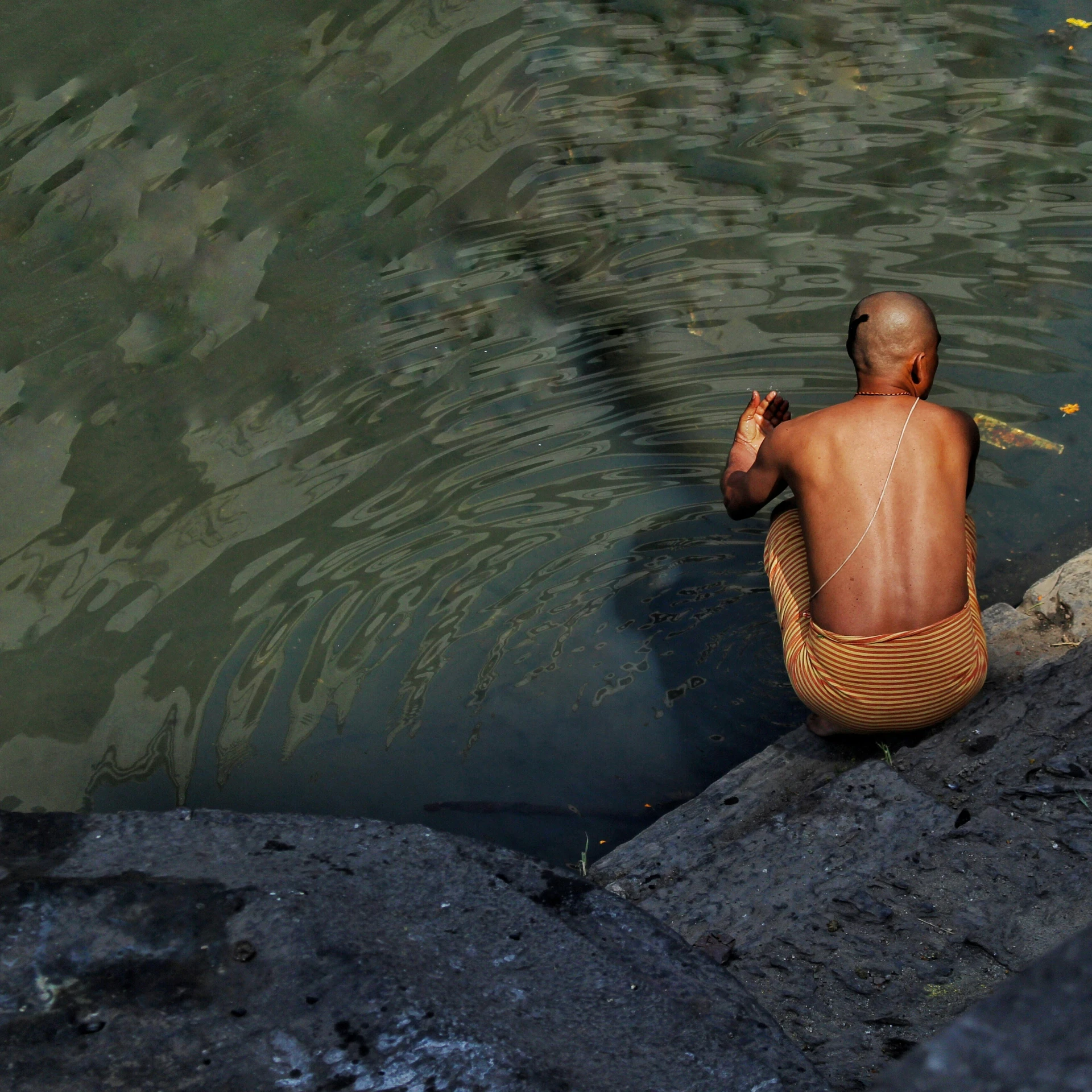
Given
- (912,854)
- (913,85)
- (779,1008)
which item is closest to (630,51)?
(913,85)

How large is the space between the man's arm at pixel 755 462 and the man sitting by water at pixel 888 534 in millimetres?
87

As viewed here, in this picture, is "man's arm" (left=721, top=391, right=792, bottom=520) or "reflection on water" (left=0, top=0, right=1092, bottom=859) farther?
"reflection on water" (left=0, top=0, right=1092, bottom=859)

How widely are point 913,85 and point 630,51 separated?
1.44 m

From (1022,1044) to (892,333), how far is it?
9.27ft

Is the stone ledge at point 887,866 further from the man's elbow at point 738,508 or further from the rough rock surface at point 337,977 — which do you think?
the man's elbow at point 738,508

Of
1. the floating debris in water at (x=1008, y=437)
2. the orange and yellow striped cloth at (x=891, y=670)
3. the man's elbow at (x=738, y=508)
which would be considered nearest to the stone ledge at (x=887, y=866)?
the orange and yellow striped cloth at (x=891, y=670)

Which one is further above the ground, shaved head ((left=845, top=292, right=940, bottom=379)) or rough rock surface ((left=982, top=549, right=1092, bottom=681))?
shaved head ((left=845, top=292, right=940, bottom=379))

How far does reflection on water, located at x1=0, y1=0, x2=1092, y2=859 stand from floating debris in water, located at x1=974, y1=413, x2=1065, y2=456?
0.02m

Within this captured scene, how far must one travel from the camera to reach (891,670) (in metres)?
3.39

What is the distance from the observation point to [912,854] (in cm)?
299

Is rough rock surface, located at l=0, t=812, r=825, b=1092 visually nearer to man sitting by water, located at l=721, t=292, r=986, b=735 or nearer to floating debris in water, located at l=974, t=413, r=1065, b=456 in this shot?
man sitting by water, located at l=721, t=292, r=986, b=735

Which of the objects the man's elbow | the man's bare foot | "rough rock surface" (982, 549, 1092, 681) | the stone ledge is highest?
the man's elbow

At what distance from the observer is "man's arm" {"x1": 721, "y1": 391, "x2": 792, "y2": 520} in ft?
11.9

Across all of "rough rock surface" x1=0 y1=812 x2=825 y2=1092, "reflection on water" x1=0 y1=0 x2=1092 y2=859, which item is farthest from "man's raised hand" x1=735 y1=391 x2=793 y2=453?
"rough rock surface" x1=0 y1=812 x2=825 y2=1092
